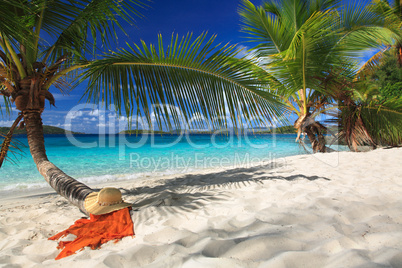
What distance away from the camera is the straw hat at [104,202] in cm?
180

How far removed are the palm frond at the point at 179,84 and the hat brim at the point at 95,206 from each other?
3.67ft

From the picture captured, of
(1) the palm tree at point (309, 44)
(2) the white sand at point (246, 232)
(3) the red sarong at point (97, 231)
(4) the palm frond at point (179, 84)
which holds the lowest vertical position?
(3) the red sarong at point (97, 231)

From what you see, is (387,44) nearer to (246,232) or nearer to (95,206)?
(246,232)

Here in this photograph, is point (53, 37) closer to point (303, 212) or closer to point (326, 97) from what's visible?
point (303, 212)

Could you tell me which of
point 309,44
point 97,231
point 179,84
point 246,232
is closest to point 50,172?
point 97,231

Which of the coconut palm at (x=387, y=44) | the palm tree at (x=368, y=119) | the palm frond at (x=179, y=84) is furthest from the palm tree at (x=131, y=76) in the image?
the coconut palm at (x=387, y=44)

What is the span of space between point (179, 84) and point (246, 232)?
6.62ft

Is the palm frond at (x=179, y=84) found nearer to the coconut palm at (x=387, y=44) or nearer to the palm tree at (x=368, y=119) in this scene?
the palm tree at (x=368, y=119)

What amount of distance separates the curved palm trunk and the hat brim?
112mm

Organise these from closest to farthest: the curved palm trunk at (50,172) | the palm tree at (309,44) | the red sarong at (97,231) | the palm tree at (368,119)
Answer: the red sarong at (97,231)
the curved palm trunk at (50,172)
the palm tree at (309,44)
the palm tree at (368,119)

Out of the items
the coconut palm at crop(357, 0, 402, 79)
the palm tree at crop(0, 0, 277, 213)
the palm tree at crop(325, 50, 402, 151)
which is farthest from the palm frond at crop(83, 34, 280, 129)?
the coconut palm at crop(357, 0, 402, 79)

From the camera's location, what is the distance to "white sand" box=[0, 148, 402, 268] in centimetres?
107

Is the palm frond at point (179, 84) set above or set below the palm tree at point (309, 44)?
below

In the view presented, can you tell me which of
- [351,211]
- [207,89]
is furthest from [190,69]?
[351,211]
